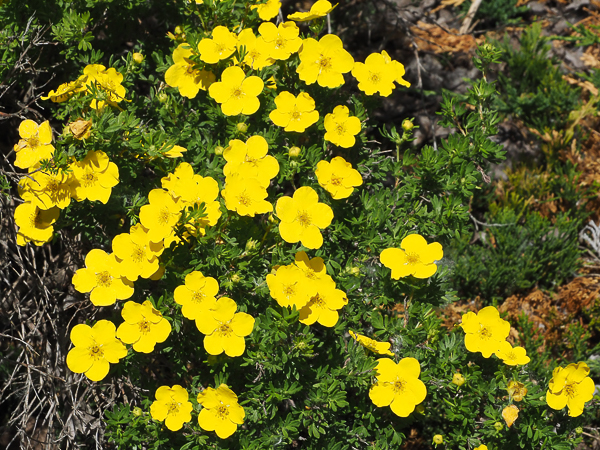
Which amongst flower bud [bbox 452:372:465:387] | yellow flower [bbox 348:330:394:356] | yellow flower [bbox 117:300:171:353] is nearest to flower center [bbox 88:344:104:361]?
yellow flower [bbox 117:300:171:353]

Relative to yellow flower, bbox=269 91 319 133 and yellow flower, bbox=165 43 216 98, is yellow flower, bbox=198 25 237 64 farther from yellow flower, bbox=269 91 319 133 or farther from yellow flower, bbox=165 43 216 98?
yellow flower, bbox=269 91 319 133

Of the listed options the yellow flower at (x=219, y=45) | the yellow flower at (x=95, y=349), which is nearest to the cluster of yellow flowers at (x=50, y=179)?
the yellow flower at (x=95, y=349)

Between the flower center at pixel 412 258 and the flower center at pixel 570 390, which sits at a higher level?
the flower center at pixel 412 258

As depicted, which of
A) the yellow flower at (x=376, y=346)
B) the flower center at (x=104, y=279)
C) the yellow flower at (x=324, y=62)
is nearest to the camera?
the yellow flower at (x=376, y=346)

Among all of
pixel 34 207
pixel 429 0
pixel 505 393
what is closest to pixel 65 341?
pixel 34 207

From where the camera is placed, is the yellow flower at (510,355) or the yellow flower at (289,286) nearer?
the yellow flower at (289,286)

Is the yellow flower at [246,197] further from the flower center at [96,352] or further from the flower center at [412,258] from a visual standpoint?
the flower center at [96,352]

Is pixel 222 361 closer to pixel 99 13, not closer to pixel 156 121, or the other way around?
pixel 156 121
